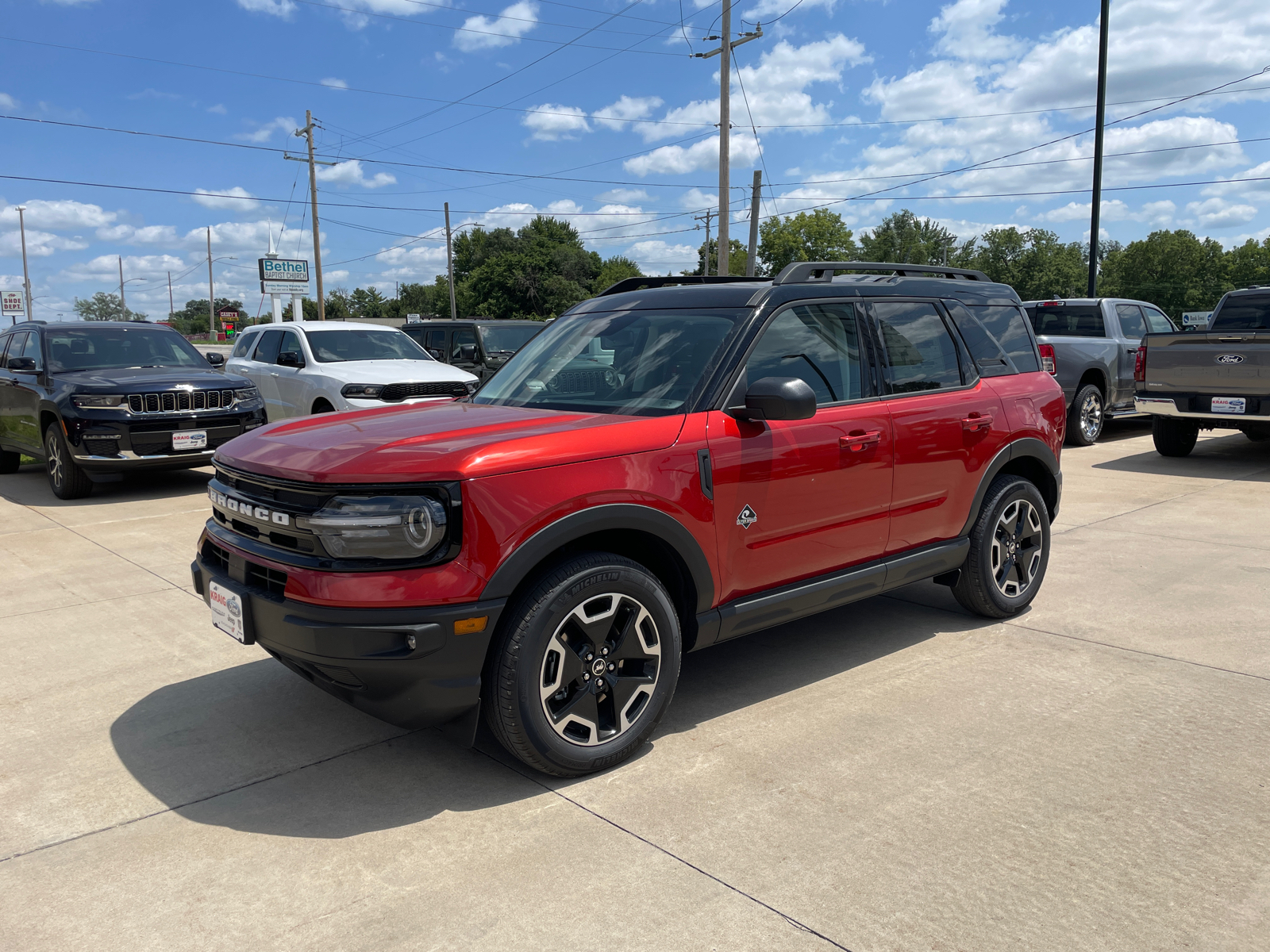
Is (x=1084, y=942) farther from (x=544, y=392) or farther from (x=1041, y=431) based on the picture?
(x=1041, y=431)

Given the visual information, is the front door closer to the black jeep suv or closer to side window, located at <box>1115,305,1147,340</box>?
the black jeep suv

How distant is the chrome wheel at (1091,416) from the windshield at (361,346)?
8.83 meters

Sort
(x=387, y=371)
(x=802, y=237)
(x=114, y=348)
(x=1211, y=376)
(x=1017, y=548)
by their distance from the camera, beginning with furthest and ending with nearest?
(x=802, y=237)
(x=387, y=371)
(x=1211, y=376)
(x=114, y=348)
(x=1017, y=548)

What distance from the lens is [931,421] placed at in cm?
446

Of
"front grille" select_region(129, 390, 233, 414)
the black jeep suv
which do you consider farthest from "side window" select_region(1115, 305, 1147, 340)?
"front grille" select_region(129, 390, 233, 414)

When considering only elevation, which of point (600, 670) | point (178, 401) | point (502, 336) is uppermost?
point (502, 336)

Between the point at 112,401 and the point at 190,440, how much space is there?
0.75 metres

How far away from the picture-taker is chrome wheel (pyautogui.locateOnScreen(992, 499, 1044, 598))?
5027mm

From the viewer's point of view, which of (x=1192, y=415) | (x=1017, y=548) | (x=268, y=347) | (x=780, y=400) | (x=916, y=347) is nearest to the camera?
(x=780, y=400)

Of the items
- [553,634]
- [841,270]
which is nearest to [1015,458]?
[841,270]

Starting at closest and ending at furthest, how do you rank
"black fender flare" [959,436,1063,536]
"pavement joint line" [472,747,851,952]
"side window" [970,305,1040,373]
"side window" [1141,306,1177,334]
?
1. "pavement joint line" [472,747,851,952]
2. "black fender flare" [959,436,1063,536]
3. "side window" [970,305,1040,373]
4. "side window" [1141,306,1177,334]

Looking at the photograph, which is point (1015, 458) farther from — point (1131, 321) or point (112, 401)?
point (1131, 321)

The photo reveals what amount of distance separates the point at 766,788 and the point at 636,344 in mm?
1929

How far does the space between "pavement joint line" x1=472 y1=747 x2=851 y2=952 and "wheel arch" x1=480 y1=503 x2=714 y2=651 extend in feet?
2.36
